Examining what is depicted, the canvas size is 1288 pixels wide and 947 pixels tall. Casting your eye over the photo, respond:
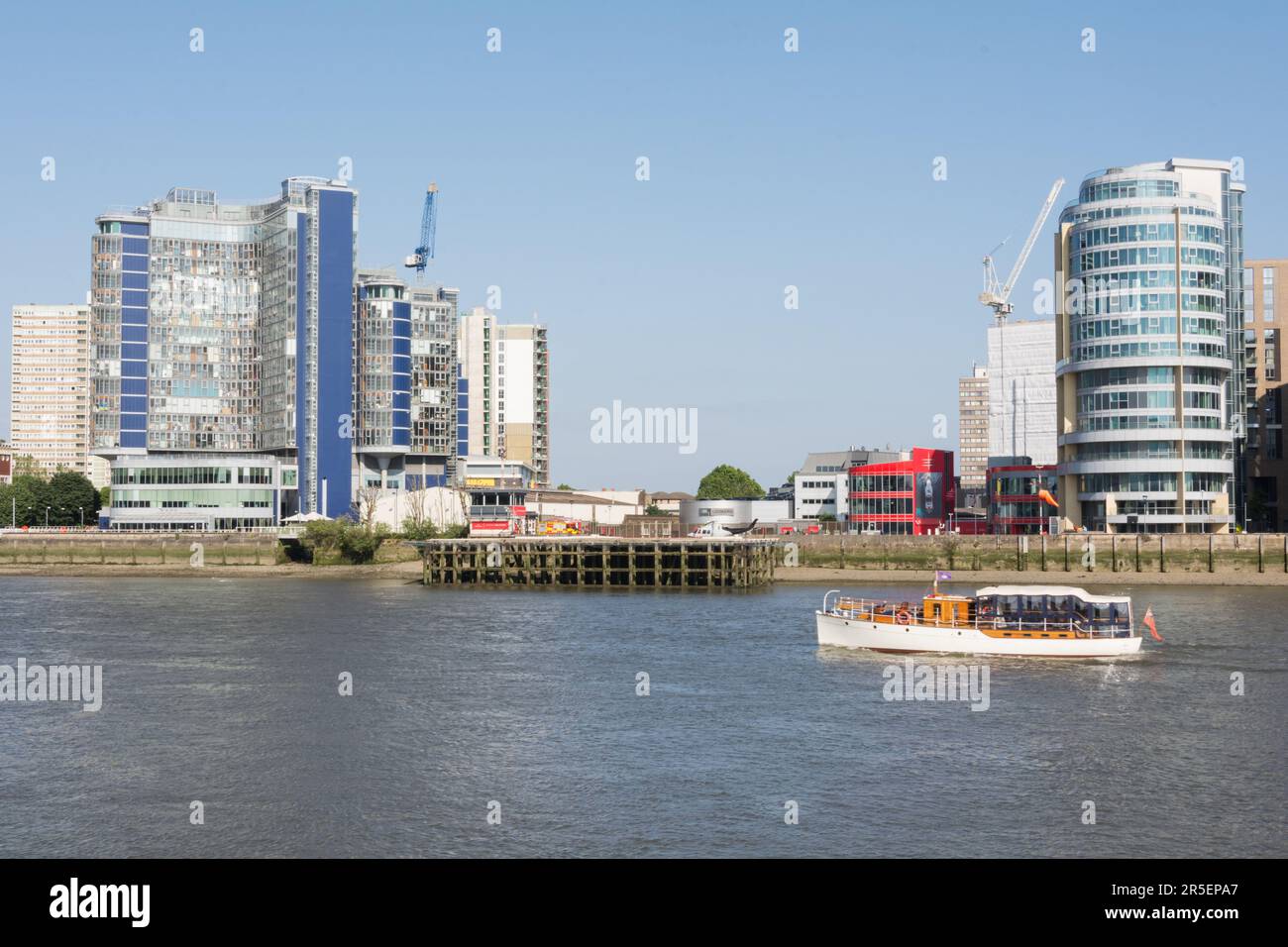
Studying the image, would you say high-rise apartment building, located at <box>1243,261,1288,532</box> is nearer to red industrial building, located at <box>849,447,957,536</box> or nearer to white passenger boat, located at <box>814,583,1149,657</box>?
red industrial building, located at <box>849,447,957,536</box>

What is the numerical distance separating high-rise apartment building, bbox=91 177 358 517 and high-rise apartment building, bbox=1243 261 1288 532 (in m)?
132

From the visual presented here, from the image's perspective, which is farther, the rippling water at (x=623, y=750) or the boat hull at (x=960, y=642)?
the boat hull at (x=960, y=642)

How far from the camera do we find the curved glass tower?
143 metres

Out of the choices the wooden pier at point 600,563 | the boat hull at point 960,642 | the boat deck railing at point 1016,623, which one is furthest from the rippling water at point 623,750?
the wooden pier at point 600,563

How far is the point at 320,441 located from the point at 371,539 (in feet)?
122

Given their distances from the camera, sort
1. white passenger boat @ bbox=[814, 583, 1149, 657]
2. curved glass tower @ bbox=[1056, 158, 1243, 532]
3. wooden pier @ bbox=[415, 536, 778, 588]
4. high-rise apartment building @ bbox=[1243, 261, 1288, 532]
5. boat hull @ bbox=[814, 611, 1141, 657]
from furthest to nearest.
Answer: high-rise apartment building @ bbox=[1243, 261, 1288, 532] → curved glass tower @ bbox=[1056, 158, 1243, 532] → wooden pier @ bbox=[415, 536, 778, 588] → white passenger boat @ bbox=[814, 583, 1149, 657] → boat hull @ bbox=[814, 611, 1141, 657]

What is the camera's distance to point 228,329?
653 feet

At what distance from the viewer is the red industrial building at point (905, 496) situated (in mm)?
181375

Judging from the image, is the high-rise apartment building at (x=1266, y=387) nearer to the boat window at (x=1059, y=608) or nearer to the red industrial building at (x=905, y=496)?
the red industrial building at (x=905, y=496)

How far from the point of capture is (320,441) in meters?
194

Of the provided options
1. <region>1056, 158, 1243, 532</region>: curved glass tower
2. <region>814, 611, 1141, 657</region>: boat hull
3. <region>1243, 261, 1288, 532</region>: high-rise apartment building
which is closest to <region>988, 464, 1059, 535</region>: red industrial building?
<region>1056, 158, 1243, 532</region>: curved glass tower

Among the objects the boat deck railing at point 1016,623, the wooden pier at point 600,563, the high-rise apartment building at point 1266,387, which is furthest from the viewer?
the high-rise apartment building at point 1266,387

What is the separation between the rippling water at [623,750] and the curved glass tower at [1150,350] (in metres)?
61.0
